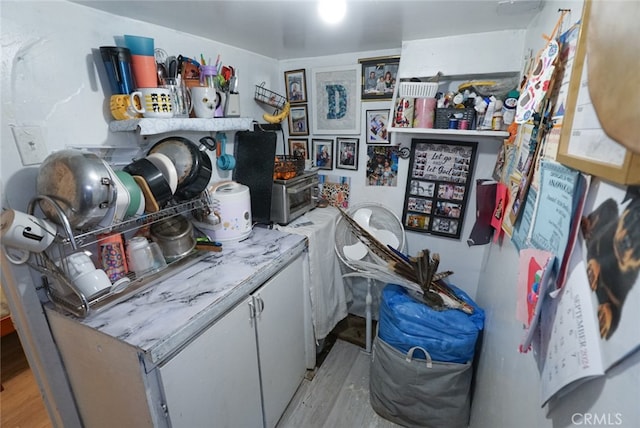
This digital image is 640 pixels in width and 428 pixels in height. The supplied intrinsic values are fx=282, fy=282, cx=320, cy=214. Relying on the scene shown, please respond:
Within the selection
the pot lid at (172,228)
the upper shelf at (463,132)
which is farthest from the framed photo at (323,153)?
the pot lid at (172,228)

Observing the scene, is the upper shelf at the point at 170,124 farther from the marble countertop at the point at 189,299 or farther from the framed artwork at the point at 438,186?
the framed artwork at the point at 438,186

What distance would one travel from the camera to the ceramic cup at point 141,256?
1083 millimetres

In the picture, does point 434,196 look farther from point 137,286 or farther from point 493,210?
point 137,286

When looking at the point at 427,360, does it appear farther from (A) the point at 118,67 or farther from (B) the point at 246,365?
(A) the point at 118,67

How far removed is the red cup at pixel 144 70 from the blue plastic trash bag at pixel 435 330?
1.46 meters

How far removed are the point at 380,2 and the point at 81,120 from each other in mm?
1203

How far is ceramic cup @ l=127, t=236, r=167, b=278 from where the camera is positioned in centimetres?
108

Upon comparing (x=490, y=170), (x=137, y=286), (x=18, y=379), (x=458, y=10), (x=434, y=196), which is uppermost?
(x=458, y=10)

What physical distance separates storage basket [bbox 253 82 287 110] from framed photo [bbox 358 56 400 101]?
0.56 metres

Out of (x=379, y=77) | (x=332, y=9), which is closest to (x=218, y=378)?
(x=332, y=9)

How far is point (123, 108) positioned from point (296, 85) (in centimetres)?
124

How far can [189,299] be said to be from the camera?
0.99 meters

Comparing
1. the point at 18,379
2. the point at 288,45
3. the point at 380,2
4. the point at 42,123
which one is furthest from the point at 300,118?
the point at 18,379

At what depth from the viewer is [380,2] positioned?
107 centimetres
